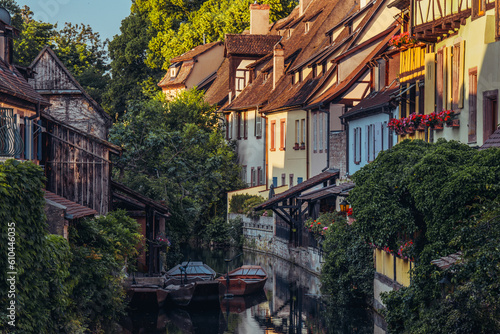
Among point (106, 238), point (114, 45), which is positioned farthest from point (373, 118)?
point (114, 45)

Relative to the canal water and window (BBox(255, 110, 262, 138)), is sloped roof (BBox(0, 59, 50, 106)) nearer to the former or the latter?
the canal water

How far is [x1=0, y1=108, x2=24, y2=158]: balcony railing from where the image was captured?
69.1 feet

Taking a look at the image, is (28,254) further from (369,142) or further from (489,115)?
(369,142)

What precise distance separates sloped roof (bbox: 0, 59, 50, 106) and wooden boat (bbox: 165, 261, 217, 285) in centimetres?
937

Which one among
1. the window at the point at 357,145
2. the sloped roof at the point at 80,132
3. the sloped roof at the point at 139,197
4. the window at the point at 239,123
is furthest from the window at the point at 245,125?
the sloped roof at the point at 80,132

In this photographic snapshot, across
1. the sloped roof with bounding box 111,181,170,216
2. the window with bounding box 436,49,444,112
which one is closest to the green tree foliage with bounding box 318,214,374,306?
the window with bounding box 436,49,444,112

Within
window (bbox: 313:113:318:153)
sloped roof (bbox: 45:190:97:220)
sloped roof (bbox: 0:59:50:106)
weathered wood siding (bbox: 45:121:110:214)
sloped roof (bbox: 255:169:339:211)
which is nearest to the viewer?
sloped roof (bbox: 45:190:97:220)

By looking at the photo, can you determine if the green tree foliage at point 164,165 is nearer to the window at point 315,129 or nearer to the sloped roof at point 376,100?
the window at point 315,129

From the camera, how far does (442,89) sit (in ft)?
77.0

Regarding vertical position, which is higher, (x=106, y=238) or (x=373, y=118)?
(x=373, y=118)

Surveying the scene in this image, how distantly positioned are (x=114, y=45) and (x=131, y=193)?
39.3m

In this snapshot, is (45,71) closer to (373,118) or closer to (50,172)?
(50,172)

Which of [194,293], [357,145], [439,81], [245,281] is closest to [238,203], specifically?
[357,145]

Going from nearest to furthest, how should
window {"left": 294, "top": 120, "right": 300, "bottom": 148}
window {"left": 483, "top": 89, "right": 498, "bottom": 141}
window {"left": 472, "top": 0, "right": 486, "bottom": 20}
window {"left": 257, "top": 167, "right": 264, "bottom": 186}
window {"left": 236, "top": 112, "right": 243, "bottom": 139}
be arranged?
window {"left": 483, "top": 89, "right": 498, "bottom": 141}, window {"left": 472, "top": 0, "right": 486, "bottom": 20}, window {"left": 294, "top": 120, "right": 300, "bottom": 148}, window {"left": 257, "top": 167, "right": 264, "bottom": 186}, window {"left": 236, "top": 112, "right": 243, "bottom": 139}
